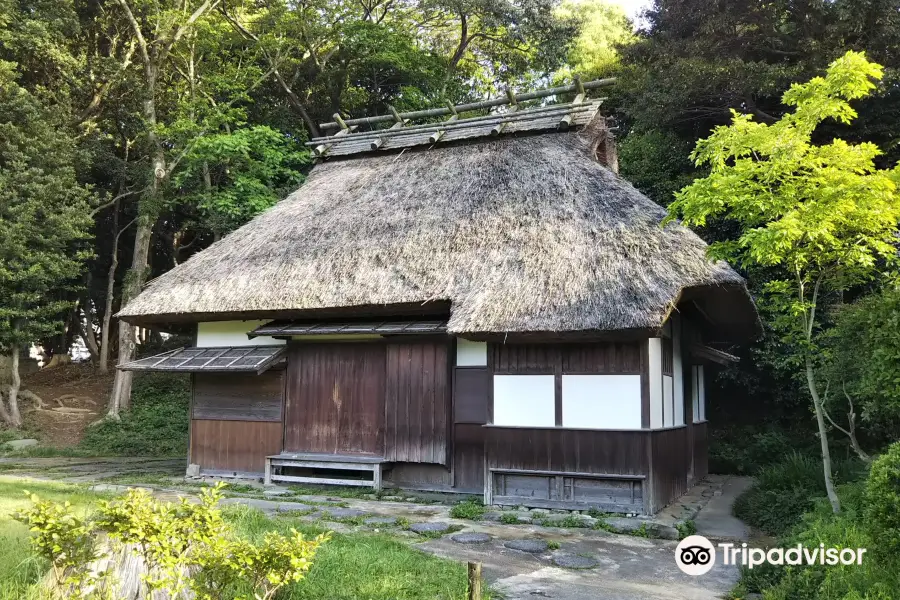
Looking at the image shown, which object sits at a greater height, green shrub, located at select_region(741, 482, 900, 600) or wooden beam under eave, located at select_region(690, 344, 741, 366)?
wooden beam under eave, located at select_region(690, 344, 741, 366)

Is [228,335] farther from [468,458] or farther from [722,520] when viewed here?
[722,520]

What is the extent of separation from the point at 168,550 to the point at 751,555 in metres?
5.15

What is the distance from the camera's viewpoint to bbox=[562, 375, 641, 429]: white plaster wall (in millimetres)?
8281

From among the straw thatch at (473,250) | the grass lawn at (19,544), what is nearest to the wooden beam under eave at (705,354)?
the straw thatch at (473,250)

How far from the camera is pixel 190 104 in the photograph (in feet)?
57.2

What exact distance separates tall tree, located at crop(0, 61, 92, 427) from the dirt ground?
828mm

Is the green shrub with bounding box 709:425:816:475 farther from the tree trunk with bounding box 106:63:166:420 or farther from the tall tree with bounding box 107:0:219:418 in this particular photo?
the tree trunk with bounding box 106:63:166:420

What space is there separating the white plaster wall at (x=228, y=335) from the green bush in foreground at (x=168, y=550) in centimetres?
737

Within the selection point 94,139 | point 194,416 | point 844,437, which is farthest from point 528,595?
point 94,139

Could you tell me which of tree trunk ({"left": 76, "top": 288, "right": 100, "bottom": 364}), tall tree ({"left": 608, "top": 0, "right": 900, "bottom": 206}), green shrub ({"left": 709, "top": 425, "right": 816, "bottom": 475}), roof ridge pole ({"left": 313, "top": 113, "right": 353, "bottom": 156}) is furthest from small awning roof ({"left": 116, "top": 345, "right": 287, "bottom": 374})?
tree trunk ({"left": 76, "top": 288, "right": 100, "bottom": 364})

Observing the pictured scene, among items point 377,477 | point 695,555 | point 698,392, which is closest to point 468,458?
point 377,477

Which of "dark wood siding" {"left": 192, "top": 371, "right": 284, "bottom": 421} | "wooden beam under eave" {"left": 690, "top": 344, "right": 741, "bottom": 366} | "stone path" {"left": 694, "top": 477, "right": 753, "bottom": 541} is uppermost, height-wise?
"wooden beam under eave" {"left": 690, "top": 344, "right": 741, "bottom": 366}

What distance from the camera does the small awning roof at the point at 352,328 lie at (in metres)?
9.37

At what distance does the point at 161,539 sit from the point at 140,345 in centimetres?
2218
